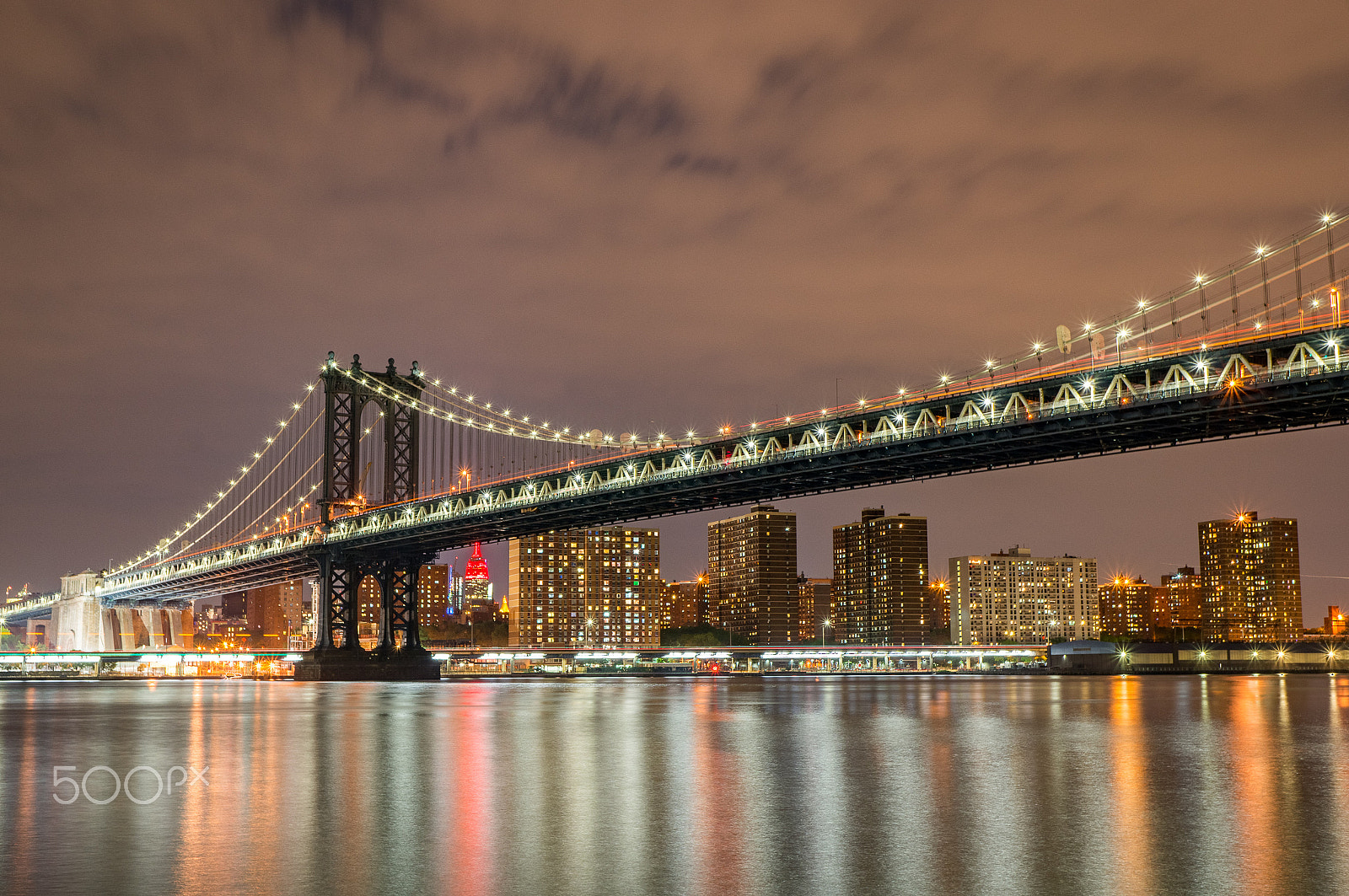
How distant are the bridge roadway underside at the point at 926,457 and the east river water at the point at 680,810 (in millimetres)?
20939

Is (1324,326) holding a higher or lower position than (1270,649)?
higher

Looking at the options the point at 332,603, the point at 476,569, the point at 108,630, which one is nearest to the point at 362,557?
the point at 332,603

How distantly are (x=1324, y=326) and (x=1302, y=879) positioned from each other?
135 ft

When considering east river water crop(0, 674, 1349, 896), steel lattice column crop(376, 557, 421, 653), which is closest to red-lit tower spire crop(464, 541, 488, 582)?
steel lattice column crop(376, 557, 421, 653)

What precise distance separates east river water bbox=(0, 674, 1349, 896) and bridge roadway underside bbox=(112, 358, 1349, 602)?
20.9 metres

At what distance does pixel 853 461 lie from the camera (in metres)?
63.3

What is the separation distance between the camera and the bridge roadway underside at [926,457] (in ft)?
161

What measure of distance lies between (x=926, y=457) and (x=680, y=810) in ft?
158

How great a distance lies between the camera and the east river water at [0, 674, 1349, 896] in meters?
10.9

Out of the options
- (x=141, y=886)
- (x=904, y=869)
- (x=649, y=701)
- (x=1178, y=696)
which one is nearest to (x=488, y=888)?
(x=141, y=886)

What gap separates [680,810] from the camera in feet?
49.1

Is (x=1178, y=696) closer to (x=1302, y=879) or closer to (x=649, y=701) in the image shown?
(x=649, y=701)

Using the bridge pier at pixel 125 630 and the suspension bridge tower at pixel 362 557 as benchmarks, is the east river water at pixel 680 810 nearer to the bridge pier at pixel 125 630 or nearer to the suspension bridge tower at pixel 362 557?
the suspension bridge tower at pixel 362 557

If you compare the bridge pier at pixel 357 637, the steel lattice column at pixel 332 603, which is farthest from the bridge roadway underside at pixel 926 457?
the bridge pier at pixel 357 637
